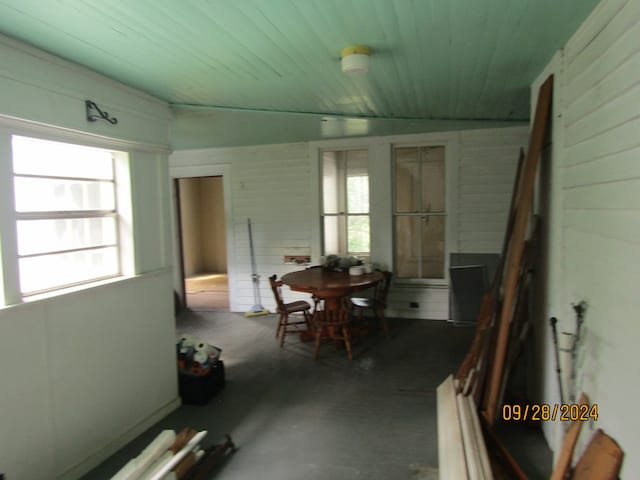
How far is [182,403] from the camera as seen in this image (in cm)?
329

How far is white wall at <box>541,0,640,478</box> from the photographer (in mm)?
1480

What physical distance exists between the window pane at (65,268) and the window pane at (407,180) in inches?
156

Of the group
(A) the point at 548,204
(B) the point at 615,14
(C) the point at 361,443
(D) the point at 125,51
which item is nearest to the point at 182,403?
(C) the point at 361,443

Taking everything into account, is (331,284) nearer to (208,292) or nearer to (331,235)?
(331,235)

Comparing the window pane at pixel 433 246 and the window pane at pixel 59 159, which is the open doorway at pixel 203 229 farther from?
the window pane at pixel 59 159

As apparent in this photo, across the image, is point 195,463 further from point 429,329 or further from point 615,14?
point 429,329

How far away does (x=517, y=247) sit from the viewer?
256 centimetres

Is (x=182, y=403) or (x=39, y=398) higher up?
(x=39, y=398)

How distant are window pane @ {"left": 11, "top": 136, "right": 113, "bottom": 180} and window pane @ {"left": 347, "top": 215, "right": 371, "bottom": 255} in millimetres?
3680

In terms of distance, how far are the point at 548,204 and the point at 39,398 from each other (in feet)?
11.1

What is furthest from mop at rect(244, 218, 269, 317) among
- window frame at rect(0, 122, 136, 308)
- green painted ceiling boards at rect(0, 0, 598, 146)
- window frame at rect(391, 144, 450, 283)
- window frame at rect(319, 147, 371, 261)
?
window frame at rect(0, 122, 136, 308)

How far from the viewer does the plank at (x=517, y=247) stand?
2537 mm

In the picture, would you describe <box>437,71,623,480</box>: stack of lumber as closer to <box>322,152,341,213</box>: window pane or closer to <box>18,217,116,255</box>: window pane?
<box>18,217,116,255</box>: window pane

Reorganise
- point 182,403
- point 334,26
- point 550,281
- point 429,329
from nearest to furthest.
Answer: point 334,26 < point 550,281 < point 182,403 < point 429,329
